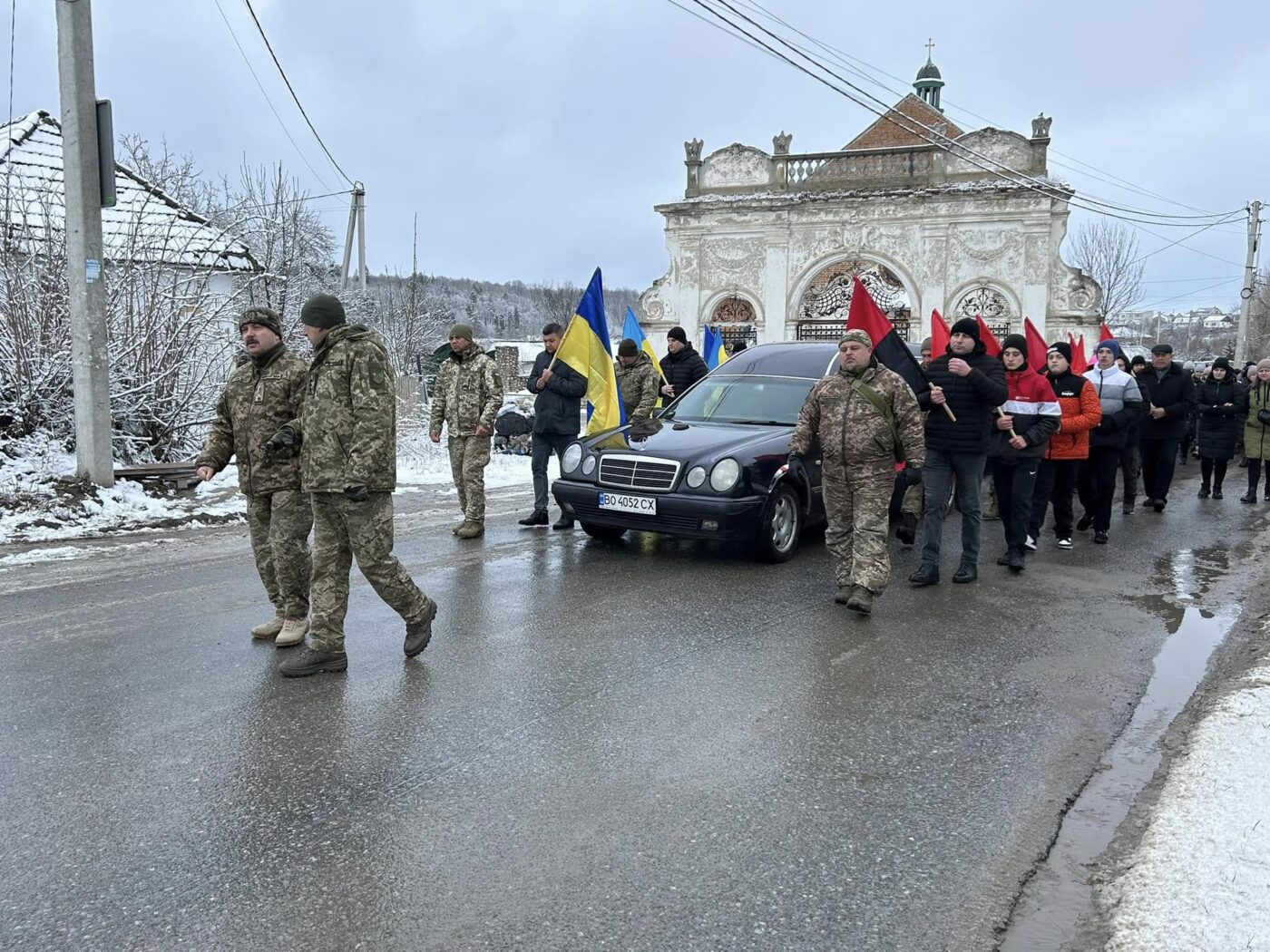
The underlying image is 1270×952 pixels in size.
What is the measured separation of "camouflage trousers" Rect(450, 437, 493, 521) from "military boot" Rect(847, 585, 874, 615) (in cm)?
376

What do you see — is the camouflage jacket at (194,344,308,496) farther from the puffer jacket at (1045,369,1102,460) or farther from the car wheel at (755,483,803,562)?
the puffer jacket at (1045,369,1102,460)

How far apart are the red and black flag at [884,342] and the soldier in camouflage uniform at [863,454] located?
998 millimetres

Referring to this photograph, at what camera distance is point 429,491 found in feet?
39.8

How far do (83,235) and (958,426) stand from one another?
319 inches

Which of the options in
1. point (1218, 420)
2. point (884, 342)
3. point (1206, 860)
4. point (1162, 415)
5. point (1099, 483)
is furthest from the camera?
point (1218, 420)

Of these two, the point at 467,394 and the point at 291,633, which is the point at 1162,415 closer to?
the point at 467,394

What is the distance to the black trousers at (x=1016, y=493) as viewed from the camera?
26.2ft

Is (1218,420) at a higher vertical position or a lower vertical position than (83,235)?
lower

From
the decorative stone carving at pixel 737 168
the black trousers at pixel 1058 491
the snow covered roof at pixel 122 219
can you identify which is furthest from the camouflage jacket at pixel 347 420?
the decorative stone carving at pixel 737 168

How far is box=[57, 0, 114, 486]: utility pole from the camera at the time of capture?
29.9ft

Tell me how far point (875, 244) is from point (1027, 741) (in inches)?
958

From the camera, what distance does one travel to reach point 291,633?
17.5 ft

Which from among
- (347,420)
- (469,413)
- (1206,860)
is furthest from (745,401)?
(1206,860)

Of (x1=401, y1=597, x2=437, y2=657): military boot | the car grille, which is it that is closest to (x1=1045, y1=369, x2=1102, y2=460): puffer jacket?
the car grille
